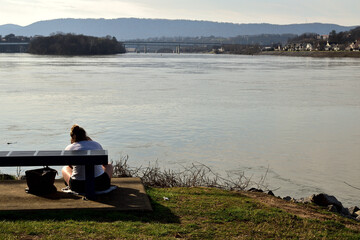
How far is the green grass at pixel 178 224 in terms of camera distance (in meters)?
6.19

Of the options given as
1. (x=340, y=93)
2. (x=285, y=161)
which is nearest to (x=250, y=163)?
(x=285, y=161)

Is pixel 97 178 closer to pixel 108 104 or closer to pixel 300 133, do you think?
pixel 300 133

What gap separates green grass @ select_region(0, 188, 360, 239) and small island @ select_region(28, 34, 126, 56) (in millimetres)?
150988

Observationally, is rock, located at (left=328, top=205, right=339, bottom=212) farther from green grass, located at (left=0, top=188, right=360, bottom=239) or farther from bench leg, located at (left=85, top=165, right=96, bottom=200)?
bench leg, located at (left=85, top=165, right=96, bottom=200)

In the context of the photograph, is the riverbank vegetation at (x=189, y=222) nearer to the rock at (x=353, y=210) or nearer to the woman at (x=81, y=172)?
the woman at (x=81, y=172)

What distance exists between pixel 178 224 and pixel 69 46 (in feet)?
514

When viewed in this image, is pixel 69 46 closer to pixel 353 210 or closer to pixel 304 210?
pixel 353 210

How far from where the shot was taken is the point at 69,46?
157375mm

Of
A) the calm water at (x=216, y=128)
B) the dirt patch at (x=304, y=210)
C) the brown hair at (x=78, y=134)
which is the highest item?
the brown hair at (x=78, y=134)

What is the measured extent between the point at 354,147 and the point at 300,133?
255 cm

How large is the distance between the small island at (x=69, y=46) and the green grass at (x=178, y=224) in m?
151

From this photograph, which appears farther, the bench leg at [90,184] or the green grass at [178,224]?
the bench leg at [90,184]

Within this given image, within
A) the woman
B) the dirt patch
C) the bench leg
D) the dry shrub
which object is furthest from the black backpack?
the dirt patch

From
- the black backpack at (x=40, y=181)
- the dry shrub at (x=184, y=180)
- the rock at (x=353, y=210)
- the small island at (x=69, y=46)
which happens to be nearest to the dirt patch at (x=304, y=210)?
the rock at (x=353, y=210)
